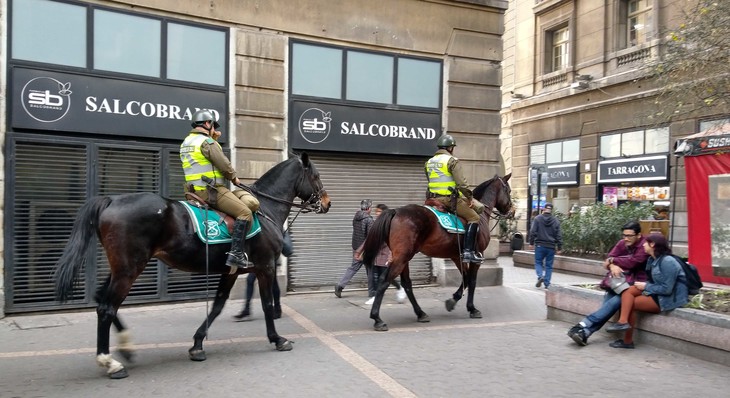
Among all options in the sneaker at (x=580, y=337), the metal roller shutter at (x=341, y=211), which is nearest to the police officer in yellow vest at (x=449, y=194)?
the sneaker at (x=580, y=337)

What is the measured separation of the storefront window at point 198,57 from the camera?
9.71 meters

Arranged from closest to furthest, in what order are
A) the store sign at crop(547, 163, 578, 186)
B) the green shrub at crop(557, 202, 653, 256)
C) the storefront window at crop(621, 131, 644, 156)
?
the green shrub at crop(557, 202, 653, 256), the storefront window at crop(621, 131, 644, 156), the store sign at crop(547, 163, 578, 186)

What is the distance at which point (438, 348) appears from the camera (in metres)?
6.83

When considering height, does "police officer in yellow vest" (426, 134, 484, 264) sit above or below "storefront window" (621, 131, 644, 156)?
below

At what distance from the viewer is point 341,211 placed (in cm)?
1143

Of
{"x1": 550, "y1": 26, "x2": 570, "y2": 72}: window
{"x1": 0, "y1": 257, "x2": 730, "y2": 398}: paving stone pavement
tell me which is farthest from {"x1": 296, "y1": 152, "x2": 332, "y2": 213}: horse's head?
{"x1": 550, "y1": 26, "x2": 570, "y2": 72}: window

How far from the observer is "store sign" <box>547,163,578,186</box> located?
2314 centimetres

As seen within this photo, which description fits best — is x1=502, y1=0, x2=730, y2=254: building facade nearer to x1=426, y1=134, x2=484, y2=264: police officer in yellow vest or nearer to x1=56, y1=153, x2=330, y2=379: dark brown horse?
x1=426, y1=134, x2=484, y2=264: police officer in yellow vest

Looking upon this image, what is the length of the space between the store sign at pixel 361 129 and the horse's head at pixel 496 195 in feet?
8.84

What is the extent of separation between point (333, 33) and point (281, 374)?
749 cm

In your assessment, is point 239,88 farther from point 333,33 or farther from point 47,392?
point 47,392

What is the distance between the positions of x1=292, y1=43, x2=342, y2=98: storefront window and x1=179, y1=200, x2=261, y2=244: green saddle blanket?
5045 mm

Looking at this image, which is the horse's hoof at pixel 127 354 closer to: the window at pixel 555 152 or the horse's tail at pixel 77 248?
the horse's tail at pixel 77 248

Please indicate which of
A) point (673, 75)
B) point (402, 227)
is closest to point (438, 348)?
point (402, 227)
